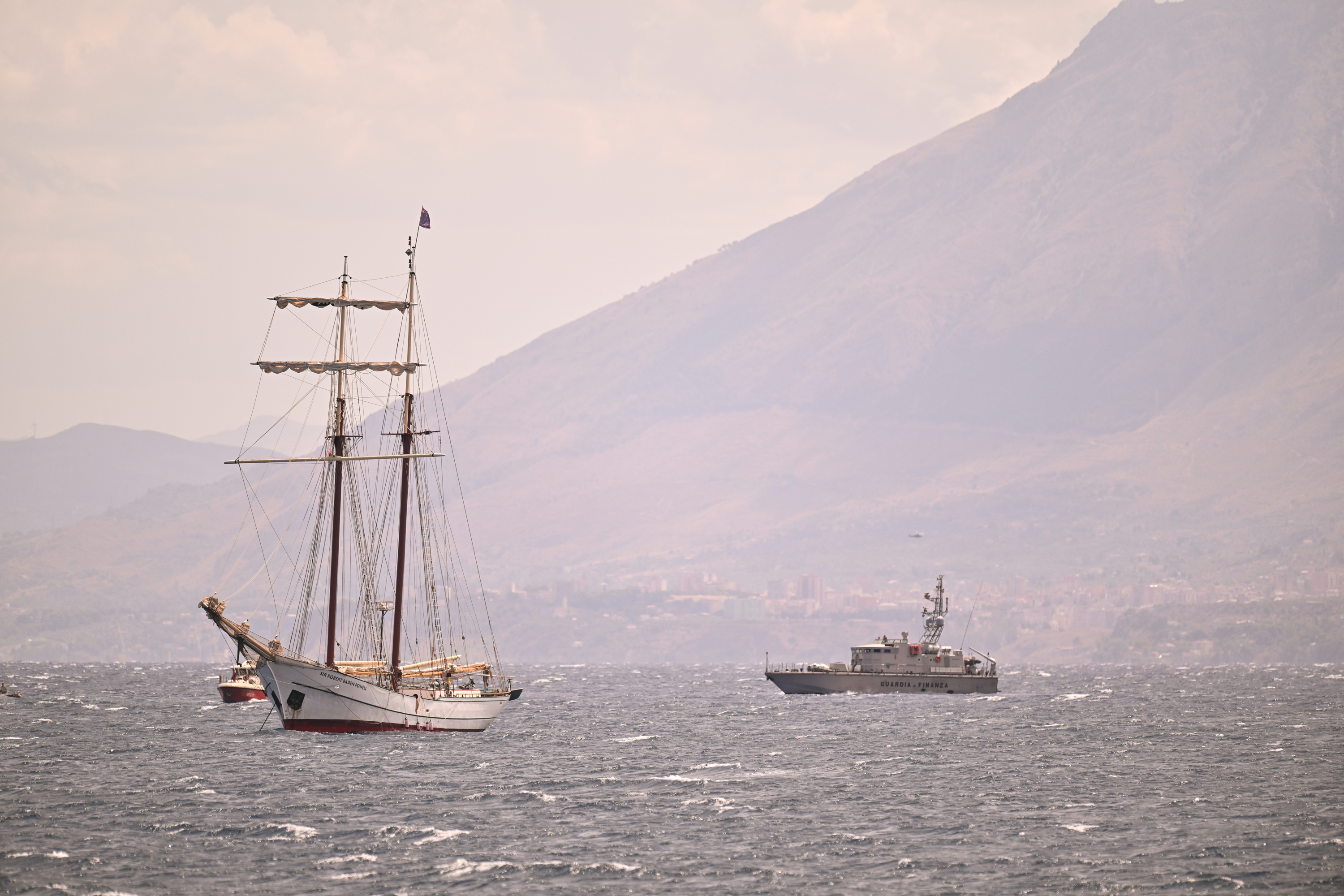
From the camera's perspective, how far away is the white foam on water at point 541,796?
79438 mm

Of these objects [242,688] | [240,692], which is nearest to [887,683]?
[242,688]

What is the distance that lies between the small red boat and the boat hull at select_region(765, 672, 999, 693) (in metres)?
59.9

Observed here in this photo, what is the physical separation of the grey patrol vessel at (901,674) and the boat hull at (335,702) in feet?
292

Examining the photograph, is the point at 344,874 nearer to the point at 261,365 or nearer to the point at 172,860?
the point at 172,860

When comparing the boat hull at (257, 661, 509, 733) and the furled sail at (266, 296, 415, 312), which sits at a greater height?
the furled sail at (266, 296, 415, 312)

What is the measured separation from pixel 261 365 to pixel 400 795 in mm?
51428

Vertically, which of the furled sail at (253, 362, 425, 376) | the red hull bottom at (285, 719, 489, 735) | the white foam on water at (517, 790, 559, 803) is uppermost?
the furled sail at (253, 362, 425, 376)

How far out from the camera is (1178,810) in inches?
2990

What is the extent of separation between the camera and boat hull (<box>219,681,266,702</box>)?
165125mm

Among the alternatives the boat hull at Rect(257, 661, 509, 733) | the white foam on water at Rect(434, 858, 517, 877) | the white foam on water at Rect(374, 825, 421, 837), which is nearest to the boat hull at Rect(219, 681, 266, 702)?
the boat hull at Rect(257, 661, 509, 733)

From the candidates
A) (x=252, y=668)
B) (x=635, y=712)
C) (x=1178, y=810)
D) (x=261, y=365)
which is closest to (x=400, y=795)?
Answer: (x=1178, y=810)

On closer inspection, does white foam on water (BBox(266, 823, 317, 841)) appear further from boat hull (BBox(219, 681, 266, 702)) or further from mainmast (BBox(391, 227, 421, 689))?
boat hull (BBox(219, 681, 266, 702))

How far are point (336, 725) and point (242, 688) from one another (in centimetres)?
6104

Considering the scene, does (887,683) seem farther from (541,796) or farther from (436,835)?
(436,835)
